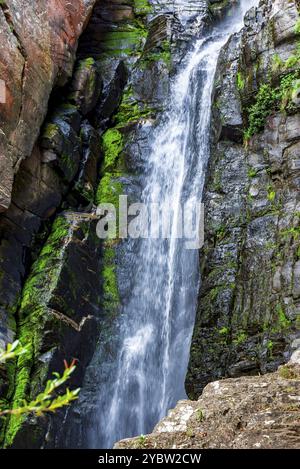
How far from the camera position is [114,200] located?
15.0 meters

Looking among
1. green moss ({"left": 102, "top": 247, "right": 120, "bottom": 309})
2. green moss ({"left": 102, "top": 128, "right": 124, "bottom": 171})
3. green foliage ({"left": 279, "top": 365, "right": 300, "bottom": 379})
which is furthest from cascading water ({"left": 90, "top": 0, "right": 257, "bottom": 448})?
green foliage ({"left": 279, "top": 365, "right": 300, "bottom": 379})

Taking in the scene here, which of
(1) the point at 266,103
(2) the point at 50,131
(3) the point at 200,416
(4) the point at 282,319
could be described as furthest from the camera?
(2) the point at 50,131

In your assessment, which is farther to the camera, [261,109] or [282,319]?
[261,109]

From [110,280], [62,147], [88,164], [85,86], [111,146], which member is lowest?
[110,280]

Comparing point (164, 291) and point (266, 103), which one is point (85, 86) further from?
point (164, 291)

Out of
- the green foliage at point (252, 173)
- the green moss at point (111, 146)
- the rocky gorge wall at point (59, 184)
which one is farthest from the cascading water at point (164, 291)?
the green foliage at point (252, 173)

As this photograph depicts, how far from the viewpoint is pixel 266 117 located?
12.1 metres

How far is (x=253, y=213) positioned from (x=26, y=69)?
6969 millimetres

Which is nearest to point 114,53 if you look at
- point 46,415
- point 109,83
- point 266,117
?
point 109,83

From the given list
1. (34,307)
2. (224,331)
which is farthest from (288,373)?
(34,307)

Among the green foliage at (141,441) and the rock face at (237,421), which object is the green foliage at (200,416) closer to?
the rock face at (237,421)

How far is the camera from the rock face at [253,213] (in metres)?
9.70

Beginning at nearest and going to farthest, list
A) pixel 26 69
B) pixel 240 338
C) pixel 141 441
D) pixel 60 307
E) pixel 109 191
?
pixel 141 441 → pixel 240 338 → pixel 60 307 → pixel 26 69 → pixel 109 191

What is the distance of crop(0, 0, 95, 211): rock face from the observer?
1149 cm
